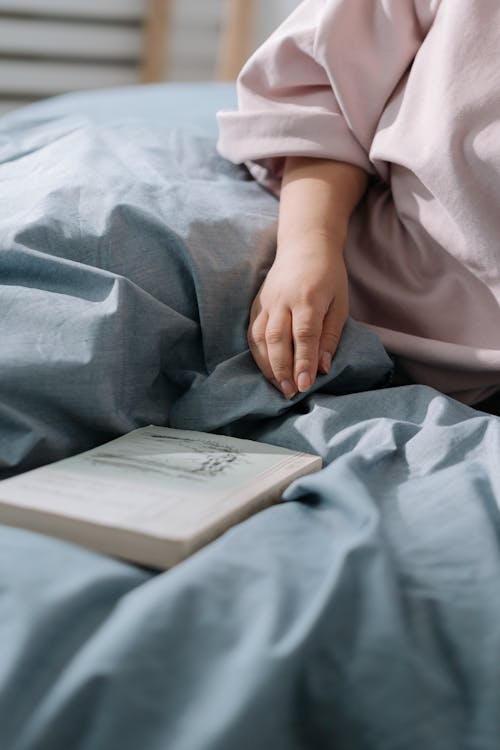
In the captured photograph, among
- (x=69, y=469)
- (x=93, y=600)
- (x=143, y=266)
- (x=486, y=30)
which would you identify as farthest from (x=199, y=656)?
(x=486, y=30)

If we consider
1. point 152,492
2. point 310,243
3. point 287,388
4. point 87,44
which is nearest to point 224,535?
point 152,492

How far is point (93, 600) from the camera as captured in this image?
1.26 feet

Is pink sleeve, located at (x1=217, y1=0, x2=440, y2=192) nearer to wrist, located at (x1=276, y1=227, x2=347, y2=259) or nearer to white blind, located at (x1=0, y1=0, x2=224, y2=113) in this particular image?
wrist, located at (x1=276, y1=227, x2=347, y2=259)

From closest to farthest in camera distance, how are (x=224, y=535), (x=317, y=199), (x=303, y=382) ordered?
(x=224, y=535) < (x=303, y=382) < (x=317, y=199)

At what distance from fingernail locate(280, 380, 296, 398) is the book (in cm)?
4

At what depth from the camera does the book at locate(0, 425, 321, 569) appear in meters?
0.43

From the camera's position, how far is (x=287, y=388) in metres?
0.59

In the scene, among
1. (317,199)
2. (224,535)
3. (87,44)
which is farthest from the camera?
(87,44)

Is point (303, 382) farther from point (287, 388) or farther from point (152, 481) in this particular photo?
point (152, 481)

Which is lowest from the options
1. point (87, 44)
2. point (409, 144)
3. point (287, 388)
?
point (87, 44)

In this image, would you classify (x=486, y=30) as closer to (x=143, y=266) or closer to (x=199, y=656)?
(x=143, y=266)

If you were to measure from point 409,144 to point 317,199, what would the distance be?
76 millimetres

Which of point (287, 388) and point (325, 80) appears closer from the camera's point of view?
point (287, 388)

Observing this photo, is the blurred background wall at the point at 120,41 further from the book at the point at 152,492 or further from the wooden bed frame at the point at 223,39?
the book at the point at 152,492
